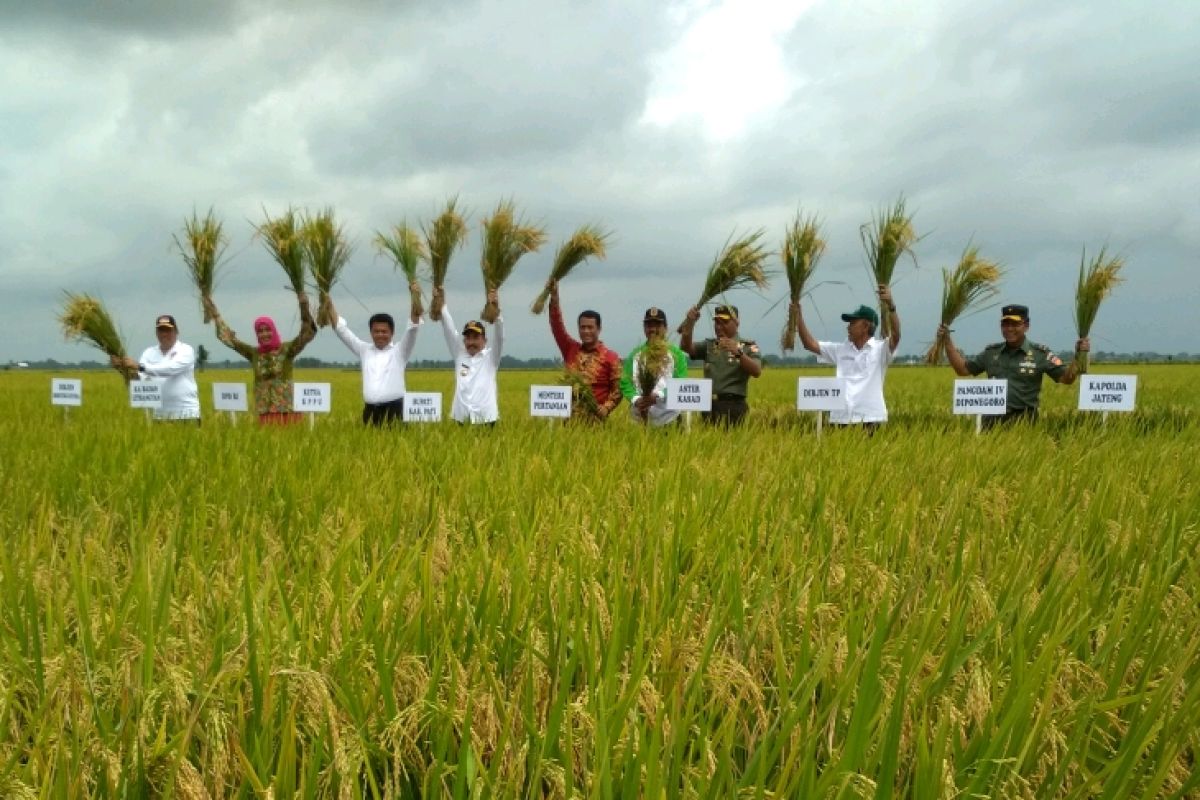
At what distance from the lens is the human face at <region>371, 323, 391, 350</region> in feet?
18.4

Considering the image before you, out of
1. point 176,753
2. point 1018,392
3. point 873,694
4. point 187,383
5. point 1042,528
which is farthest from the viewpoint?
point 187,383

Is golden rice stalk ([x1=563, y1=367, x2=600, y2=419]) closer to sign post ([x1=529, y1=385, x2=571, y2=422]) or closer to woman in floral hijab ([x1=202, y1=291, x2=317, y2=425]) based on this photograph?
sign post ([x1=529, y1=385, x2=571, y2=422])

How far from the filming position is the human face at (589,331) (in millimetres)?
5438

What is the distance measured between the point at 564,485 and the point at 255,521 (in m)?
1.21

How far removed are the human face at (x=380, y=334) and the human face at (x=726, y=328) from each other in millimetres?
2454

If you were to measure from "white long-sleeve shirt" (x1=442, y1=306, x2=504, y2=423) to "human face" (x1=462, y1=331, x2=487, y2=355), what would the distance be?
0.08ft

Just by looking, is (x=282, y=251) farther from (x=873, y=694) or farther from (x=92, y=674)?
(x=873, y=694)

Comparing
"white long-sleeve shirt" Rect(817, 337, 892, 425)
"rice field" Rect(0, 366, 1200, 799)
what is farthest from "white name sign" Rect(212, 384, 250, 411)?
"white long-sleeve shirt" Rect(817, 337, 892, 425)

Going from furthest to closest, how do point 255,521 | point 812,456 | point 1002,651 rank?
point 812,456, point 255,521, point 1002,651

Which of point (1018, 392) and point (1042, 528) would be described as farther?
point (1018, 392)

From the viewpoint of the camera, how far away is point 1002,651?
1506 millimetres

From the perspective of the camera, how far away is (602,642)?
1.42m

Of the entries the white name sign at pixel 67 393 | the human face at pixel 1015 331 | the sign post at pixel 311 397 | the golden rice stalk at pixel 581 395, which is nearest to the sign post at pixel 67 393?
the white name sign at pixel 67 393

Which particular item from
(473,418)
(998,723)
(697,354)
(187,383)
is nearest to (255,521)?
(998,723)
